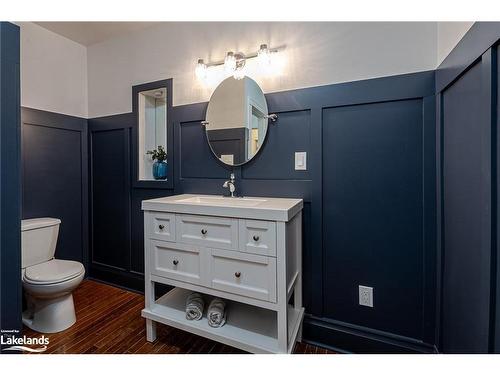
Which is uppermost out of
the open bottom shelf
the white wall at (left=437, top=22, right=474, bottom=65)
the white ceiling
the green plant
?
the white ceiling

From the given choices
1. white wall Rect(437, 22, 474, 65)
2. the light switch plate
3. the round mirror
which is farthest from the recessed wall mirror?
white wall Rect(437, 22, 474, 65)

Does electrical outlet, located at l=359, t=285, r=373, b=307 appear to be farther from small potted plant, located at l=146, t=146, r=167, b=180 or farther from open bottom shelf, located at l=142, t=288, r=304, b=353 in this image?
small potted plant, located at l=146, t=146, r=167, b=180

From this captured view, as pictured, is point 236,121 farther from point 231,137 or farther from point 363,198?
point 363,198

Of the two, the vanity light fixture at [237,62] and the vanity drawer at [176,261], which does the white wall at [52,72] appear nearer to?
the vanity light fixture at [237,62]

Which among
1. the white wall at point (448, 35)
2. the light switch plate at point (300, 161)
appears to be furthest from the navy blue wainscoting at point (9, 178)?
the white wall at point (448, 35)

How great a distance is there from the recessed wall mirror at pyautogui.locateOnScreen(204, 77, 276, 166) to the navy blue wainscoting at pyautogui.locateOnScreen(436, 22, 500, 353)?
96cm

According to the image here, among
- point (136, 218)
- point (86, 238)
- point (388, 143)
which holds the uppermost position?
point (388, 143)

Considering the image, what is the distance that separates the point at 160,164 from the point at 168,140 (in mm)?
230

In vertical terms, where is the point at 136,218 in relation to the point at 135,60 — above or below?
below

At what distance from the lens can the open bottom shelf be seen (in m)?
1.33
